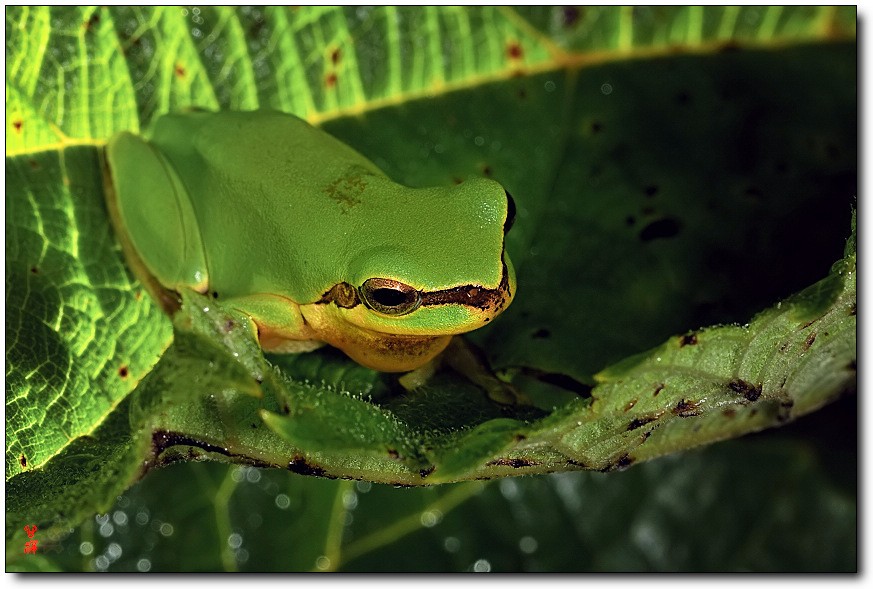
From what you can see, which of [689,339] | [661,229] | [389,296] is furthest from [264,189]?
[689,339]

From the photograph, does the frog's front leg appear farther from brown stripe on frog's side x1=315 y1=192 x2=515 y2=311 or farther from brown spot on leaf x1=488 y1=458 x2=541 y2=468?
brown spot on leaf x1=488 y1=458 x2=541 y2=468

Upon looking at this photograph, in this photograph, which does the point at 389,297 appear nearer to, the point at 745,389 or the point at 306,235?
the point at 306,235

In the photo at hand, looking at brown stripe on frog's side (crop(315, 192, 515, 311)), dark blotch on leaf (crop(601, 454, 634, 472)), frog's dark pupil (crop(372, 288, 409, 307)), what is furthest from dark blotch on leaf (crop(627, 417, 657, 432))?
frog's dark pupil (crop(372, 288, 409, 307))

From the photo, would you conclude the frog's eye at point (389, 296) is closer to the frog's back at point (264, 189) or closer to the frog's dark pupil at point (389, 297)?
the frog's dark pupil at point (389, 297)

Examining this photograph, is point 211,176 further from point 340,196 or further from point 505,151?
point 505,151

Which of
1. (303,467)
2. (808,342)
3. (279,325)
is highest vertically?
(808,342)

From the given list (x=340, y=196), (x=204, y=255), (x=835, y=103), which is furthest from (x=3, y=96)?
(x=835, y=103)

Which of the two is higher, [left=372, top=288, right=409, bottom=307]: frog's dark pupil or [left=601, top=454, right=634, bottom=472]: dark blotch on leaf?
[left=372, top=288, right=409, bottom=307]: frog's dark pupil
